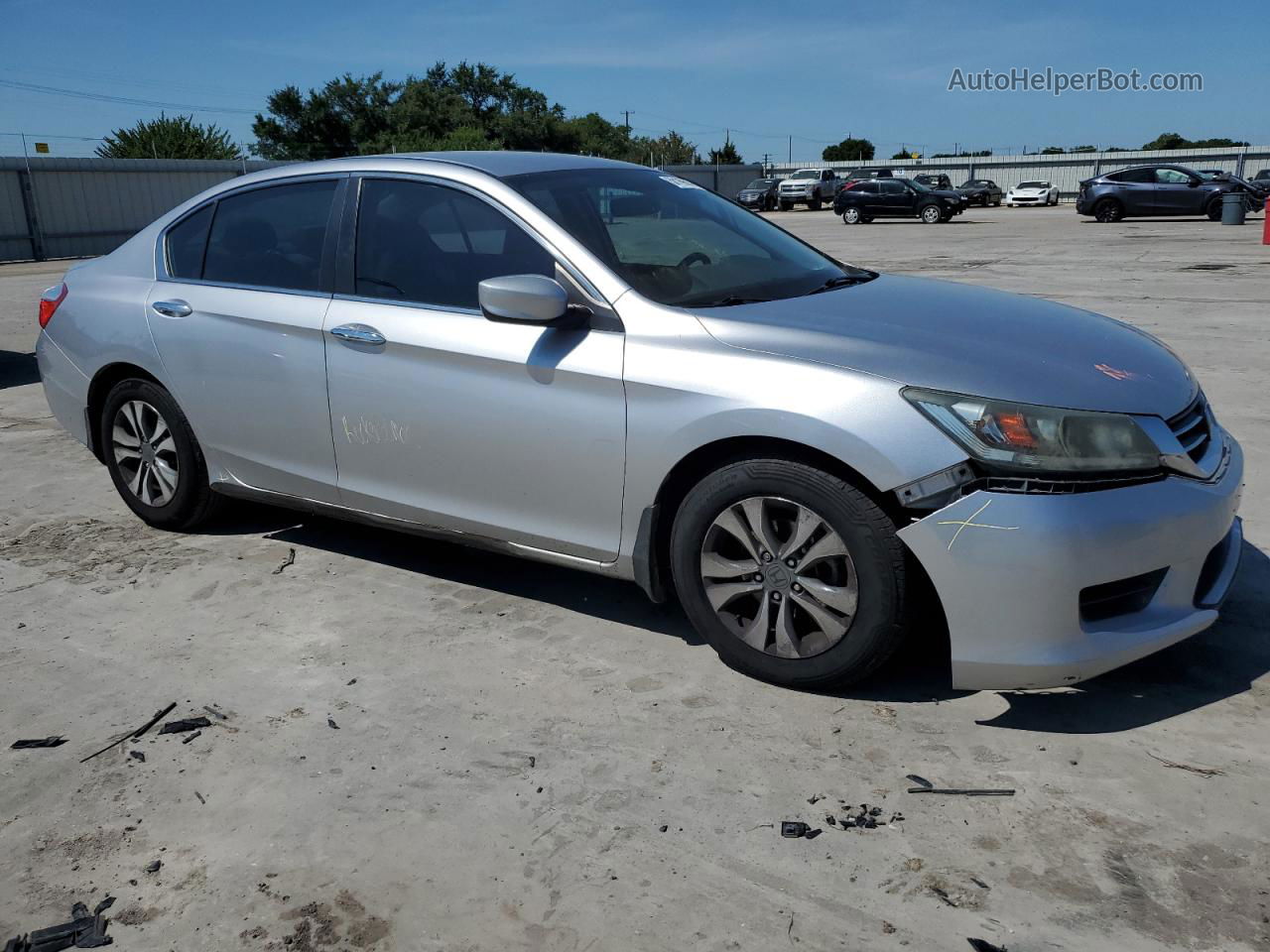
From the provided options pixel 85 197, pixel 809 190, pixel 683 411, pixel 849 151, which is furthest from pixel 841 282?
pixel 849 151

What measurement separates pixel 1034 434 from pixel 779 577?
2.81ft

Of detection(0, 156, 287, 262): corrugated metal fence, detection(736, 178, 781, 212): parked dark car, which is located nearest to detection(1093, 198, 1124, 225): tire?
detection(736, 178, 781, 212): parked dark car

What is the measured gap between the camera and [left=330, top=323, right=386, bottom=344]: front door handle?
13.6 ft

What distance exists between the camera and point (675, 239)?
Result: 4227 mm

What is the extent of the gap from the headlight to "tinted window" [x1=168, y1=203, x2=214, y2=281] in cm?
328

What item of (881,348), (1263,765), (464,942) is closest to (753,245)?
(881,348)

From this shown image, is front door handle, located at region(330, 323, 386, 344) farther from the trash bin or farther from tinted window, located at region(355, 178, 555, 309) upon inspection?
the trash bin

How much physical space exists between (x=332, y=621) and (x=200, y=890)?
5.35 feet

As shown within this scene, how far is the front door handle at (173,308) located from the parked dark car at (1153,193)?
30.6 metres

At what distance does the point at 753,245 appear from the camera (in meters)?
4.44

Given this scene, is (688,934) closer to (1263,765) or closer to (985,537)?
(985,537)

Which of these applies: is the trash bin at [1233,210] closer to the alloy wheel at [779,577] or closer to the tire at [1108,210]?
the tire at [1108,210]

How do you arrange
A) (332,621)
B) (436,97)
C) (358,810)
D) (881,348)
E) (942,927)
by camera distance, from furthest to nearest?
(436,97)
(332,621)
(881,348)
(358,810)
(942,927)

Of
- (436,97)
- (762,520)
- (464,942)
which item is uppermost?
(436,97)
